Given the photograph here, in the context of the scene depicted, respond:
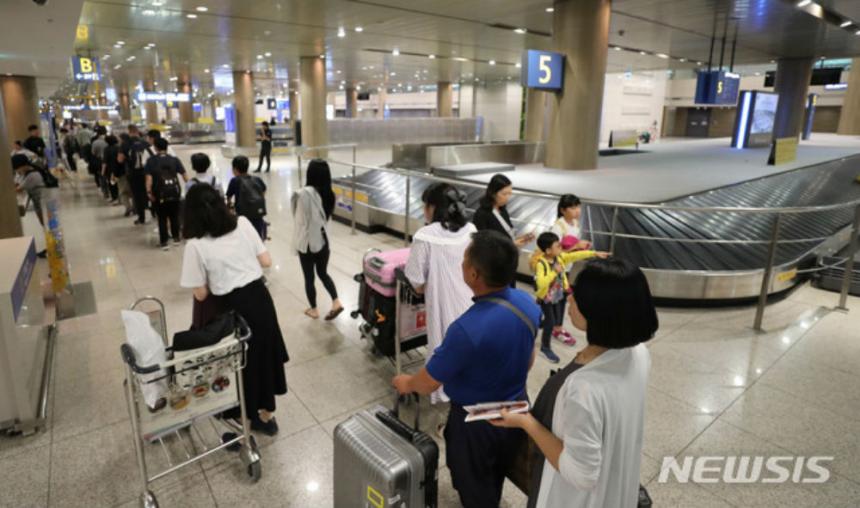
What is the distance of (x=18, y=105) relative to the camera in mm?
17484

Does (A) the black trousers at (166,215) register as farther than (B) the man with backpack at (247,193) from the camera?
Yes

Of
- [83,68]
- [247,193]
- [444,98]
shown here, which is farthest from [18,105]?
[444,98]

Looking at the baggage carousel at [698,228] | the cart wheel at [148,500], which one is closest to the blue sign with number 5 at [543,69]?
the baggage carousel at [698,228]

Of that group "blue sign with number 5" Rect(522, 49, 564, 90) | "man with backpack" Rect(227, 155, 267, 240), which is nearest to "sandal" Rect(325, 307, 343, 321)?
"man with backpack" Rect(227, 155, 267, 240)

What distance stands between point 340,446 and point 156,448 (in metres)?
1.79

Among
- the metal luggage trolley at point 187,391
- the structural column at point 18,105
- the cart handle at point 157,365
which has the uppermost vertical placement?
the structural column at point 18,105

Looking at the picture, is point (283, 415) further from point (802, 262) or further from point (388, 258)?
point (802, 262)

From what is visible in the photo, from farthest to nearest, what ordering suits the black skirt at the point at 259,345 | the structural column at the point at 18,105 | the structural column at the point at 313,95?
1. the structural column at the point at 313,95
2. the structural column at the point at 18,105
3. the black skirt at the point at 259,345

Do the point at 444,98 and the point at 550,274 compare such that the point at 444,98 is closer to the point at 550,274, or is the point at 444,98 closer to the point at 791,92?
the point at 791,92

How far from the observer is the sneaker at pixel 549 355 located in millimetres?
Answer: 4516

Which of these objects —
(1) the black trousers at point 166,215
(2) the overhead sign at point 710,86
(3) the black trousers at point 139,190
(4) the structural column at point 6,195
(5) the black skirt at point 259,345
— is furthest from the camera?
(2) the overhead sign at point 710,86

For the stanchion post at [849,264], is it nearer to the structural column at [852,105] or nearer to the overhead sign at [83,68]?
the overhead sign at [83,68]

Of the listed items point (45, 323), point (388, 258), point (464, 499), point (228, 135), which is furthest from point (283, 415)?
point (228, 135)

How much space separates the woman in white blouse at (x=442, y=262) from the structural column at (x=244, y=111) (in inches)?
1026
